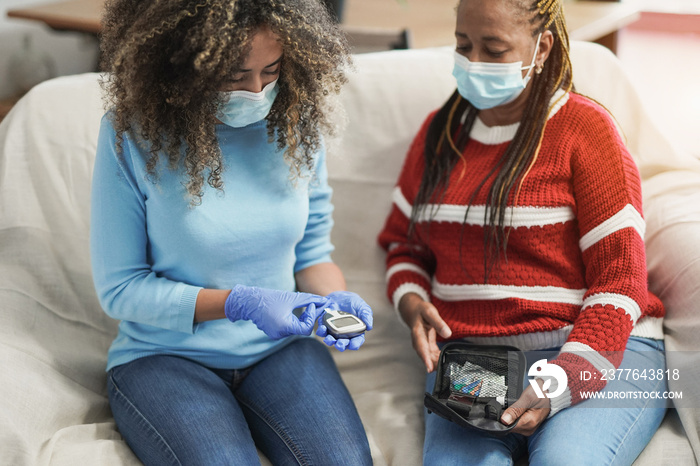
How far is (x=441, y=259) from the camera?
4.44 ft

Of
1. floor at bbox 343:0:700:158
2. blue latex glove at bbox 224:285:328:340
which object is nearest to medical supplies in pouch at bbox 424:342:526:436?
blue latex glove at bbox 224:285:328:340

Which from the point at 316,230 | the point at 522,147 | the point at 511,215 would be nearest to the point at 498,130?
the point at 522,147

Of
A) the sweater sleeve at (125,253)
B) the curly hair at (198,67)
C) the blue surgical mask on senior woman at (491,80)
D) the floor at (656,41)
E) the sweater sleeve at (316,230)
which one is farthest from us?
the floor at (656,41)

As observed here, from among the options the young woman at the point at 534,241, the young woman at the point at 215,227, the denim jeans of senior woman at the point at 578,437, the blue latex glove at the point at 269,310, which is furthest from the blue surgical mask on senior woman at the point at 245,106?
the denim jeans of senior woman at the point at 578,437

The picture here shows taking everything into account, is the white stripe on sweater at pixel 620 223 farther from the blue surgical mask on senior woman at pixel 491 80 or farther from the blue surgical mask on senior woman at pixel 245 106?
the blue surgical mask on senior woman at pixel 245 106

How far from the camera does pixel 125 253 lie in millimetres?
1116

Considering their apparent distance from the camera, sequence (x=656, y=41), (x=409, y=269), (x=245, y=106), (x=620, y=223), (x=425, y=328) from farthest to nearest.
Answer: (x=656, y=41) → (x=409, y=269) → (x=425, y=328) → (x=620, y=223) → (x=245, y=106)

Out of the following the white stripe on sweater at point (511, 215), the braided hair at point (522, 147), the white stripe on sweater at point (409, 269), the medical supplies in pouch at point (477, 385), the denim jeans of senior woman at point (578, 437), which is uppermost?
the braided hair at point (522, 147)

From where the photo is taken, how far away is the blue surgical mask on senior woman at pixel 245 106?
Result: 1.05 meters

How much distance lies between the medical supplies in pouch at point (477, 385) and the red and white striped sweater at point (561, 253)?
0.20 ft

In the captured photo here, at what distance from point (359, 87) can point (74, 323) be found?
2.64 feet

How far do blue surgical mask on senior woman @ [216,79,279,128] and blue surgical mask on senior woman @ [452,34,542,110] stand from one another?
36 centimetres

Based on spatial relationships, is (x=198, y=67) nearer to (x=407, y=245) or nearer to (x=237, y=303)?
(x=237, y=303)

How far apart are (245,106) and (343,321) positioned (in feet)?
1.23
